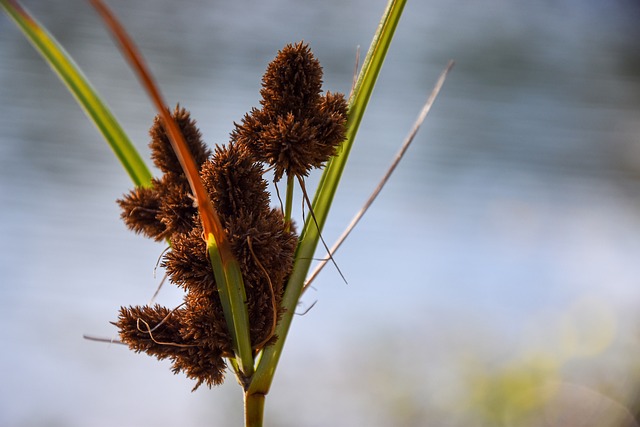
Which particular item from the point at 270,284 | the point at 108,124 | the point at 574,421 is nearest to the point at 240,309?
the point at 270,284

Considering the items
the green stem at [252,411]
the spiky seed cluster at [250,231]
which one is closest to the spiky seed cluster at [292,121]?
the spiky seed cluster at [250,231]

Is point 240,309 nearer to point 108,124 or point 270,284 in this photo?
point 270,284

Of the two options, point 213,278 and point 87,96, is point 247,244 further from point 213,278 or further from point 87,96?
point 87,96

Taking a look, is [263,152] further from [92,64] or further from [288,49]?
[92,64]

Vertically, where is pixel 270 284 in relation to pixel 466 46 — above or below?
below

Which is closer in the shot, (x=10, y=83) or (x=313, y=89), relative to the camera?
A: (x=313, y=89)

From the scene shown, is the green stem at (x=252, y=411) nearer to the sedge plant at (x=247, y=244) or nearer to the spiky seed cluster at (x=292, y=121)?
the sedge plant at (x=247, y=244)

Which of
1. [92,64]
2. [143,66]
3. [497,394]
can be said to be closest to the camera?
[143,66]

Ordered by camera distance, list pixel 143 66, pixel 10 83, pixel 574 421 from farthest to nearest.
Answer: pixel 10 83 < pixel 574 421 < pixel 143 66

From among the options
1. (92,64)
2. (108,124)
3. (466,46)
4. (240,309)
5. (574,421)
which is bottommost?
(240,309)
